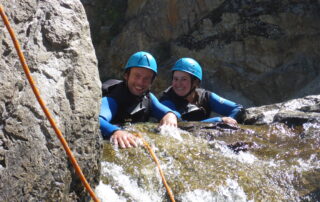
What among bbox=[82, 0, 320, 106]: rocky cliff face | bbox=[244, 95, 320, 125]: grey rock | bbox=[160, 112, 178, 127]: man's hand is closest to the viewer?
bbox=[160, 112, 178, 127]: man's hand

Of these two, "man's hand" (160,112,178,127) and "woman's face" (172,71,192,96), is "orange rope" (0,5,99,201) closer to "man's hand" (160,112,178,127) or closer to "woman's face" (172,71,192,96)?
"man's hand" (160,112,178,127)

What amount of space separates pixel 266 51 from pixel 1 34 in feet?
29.7

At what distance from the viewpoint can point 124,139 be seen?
402 centimetres

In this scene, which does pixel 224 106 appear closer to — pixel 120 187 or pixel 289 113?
pixel 289 113

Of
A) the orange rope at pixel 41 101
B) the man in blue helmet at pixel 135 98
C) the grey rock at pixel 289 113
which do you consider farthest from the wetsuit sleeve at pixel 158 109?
the orange rope at pixel 41 101

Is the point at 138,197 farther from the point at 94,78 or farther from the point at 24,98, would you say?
the point at 24,98

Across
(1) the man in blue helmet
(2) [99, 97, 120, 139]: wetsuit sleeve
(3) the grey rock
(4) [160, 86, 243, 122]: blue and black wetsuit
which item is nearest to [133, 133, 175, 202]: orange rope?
(2) [99, 97, 120, 139]: wetsuit sleeve

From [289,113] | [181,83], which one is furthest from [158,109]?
[289,113]

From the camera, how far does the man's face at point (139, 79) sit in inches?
207

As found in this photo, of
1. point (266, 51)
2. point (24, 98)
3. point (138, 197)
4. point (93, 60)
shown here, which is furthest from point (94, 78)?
point (266, 51)

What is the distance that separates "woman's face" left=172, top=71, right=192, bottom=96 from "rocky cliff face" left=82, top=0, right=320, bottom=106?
170 inches

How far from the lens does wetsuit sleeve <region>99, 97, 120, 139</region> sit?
419 centimetres

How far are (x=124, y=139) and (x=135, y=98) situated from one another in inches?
52.8

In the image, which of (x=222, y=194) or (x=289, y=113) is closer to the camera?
(x=222, y=194)
